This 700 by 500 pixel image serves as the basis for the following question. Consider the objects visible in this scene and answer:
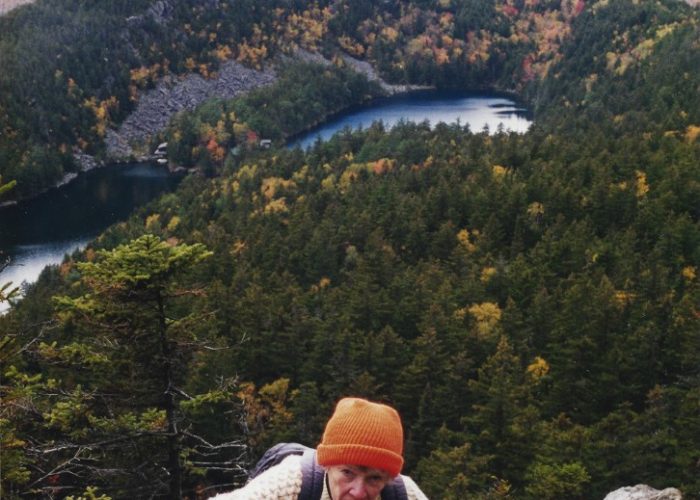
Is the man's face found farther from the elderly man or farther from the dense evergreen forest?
the dense evergreen forest

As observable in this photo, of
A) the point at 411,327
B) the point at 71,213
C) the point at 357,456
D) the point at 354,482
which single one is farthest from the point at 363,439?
the point at 71,213

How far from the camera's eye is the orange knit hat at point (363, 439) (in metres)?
5.75

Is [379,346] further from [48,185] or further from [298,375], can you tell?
[48,185]

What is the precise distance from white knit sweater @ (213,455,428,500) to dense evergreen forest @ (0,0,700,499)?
348 inches

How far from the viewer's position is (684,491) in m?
33.3

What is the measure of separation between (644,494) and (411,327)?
3063 cm

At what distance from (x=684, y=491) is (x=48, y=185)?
154255 millimetres

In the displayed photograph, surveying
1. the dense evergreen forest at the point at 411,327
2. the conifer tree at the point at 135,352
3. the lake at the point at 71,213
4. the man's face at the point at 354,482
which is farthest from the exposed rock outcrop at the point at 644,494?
the lake at the point at 71,213

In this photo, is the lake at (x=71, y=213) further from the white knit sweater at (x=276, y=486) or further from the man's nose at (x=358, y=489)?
the man's nose at (x=358, y=489)

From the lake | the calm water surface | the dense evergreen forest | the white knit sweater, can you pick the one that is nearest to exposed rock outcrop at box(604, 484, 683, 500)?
the dense evergreen forest

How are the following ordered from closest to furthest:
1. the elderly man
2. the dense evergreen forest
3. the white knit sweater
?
the white knit sweater, the elderly man, the dense evergreen forest

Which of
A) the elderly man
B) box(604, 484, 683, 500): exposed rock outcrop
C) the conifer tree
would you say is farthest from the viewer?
box(604, 484, 683, 500): exposed rock outcrop

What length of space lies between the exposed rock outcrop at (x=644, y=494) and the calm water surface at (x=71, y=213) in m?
83.7

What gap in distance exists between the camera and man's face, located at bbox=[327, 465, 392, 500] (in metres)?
5.77
